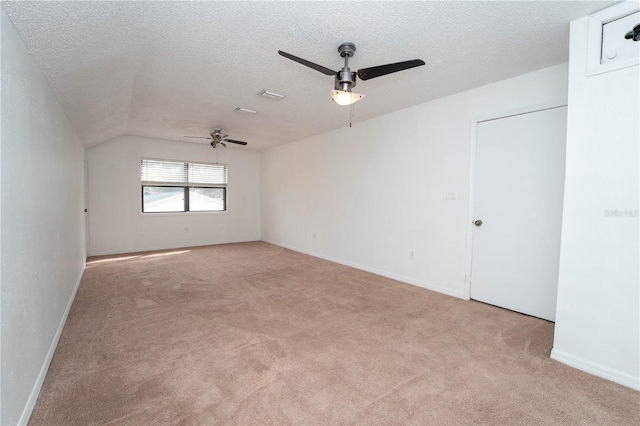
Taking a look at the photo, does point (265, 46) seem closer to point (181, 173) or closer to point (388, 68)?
point (388, 68)

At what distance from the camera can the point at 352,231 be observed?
5152 millimetres

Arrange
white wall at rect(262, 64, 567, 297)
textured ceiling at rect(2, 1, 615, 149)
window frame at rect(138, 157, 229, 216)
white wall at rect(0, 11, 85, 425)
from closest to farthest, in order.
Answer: white wall at rect(0, 11, 85, 425), textured ceiling at rect(2, 1, 615, 149), white wall at rect(262, 64, 567, 297), window frame at rect(138, 157, 229, 216)

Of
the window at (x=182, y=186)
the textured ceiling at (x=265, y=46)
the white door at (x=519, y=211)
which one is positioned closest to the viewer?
the textured ceiling at (x=265, y=46)

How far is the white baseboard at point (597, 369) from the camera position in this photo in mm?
1946

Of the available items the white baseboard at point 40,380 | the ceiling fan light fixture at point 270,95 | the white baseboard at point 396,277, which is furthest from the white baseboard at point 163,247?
the ceiling fan light fixture at point 270,95

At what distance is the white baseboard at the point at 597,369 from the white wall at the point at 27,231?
3325 mm

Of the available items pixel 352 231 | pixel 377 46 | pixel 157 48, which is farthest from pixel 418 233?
pixel 157 48

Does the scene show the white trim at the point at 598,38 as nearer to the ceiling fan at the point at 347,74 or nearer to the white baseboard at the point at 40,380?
the ceiling fan at the point at 347,74

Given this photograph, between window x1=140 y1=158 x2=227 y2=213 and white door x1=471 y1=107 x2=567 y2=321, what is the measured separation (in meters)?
5.90

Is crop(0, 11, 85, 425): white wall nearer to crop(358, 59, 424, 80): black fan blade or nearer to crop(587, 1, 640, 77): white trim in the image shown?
crop(358, 59, 424, 80): black fan blade

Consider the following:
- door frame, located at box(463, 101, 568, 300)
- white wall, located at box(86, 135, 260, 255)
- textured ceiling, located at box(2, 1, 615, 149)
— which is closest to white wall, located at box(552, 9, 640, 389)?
textured ceiling, located at box(2, 1, 615, 149)

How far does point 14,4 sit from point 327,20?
169cm

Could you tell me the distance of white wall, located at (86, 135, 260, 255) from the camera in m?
5.92

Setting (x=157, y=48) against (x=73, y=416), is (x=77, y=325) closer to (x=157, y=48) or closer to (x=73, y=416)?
(x=73, y=416)
